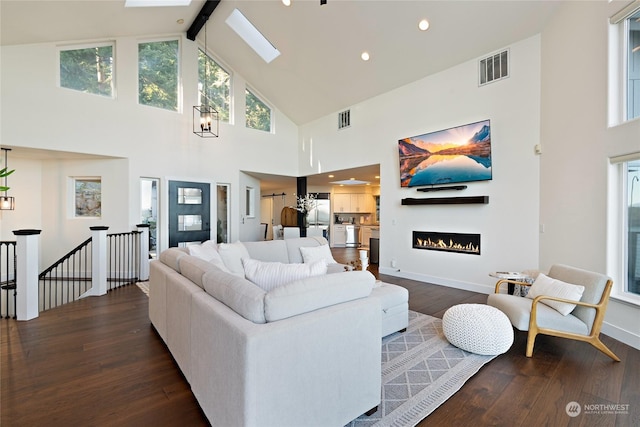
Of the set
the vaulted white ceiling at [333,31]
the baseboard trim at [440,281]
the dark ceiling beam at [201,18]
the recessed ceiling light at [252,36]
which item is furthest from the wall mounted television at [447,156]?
the dark ceiling beam at [201,18]

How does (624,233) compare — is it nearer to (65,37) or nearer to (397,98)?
(397,98)

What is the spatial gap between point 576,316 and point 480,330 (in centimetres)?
103

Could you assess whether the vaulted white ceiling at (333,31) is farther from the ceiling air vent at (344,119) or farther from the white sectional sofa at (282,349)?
the white sectional sofa at (282,349)

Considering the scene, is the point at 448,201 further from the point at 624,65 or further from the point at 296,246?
the point at 296,246

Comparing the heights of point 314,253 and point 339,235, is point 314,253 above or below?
above

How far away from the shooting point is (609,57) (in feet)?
9.98

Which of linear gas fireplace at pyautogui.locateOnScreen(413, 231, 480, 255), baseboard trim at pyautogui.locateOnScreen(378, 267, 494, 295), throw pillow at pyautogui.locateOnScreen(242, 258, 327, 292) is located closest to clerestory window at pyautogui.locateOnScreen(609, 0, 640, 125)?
linear gas fireplace at pyautogui.locateOnScreen(413, 231, 480, 255)

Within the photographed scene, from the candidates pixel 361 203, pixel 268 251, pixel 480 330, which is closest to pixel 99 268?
pixel 268 251

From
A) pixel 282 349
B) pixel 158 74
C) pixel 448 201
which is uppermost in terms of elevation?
pixel 158 74

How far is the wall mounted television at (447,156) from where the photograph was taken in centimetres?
454

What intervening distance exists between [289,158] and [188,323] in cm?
677

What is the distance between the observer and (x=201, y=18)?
5750mm

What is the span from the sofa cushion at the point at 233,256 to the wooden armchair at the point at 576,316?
3051 millimetres

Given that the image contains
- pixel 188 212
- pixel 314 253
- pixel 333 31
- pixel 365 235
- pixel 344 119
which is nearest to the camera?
pixel 314 253
